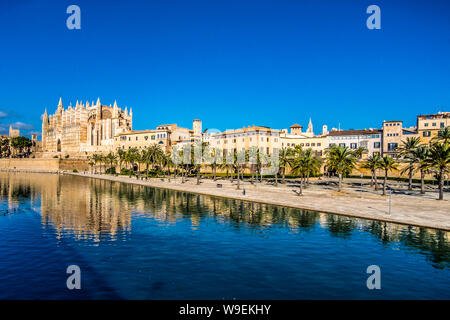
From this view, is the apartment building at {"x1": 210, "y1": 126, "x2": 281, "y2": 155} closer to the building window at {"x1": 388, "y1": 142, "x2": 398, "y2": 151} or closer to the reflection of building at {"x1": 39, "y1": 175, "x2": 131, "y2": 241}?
the building window at {"x1": 388, "y1": 142, "x2": 398, "y2": 151}

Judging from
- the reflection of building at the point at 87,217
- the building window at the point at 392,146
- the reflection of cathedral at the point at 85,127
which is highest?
the reflection of cathedral at the point at 85,127

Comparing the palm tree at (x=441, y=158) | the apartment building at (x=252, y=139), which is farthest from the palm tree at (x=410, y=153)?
the apartment building at (x=252, y=139)

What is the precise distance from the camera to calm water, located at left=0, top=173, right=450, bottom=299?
14.8 metres

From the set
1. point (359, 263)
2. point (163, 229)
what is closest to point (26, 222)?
point (163, 229)

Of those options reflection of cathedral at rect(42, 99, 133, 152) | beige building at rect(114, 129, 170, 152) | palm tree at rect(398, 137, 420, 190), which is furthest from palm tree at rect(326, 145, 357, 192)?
reflection of cathedral at rect(42, 99, 133, 152)

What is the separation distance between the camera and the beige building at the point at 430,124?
269ft

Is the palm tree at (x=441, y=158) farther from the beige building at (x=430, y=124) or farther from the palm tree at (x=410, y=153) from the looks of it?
the beige building at (x=430, y=124)

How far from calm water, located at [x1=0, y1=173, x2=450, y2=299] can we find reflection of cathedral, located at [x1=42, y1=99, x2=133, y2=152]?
127 m

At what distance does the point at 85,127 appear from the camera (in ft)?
556

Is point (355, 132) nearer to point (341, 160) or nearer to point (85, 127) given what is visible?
point (341, 160)

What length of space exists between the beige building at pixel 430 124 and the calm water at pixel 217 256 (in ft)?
232

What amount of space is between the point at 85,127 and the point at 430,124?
165151 mm

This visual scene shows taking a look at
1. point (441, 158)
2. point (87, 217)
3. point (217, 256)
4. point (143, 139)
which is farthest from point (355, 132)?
point (217, 256)
